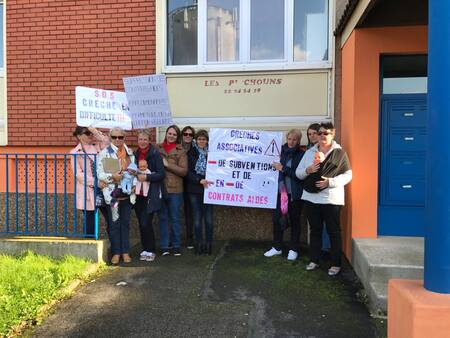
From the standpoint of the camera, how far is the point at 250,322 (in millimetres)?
3826

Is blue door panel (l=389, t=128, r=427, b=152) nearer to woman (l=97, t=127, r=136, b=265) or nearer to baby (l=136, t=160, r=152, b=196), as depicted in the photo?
baby (l=136, t=160, r=152, b=196)

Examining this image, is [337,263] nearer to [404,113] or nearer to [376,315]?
[376,315]

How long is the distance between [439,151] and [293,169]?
3054mm

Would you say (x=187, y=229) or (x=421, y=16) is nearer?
(x=421, y=16)

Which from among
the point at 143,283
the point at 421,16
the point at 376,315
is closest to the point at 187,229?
the point at 143,283

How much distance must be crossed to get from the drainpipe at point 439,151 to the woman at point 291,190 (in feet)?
9.48

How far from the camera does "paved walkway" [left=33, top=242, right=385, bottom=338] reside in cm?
370

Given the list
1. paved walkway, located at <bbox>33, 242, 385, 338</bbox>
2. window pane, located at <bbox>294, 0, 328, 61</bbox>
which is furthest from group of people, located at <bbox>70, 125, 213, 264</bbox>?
window pane, located at <bbox>294, 0, 328, 61</bbox>

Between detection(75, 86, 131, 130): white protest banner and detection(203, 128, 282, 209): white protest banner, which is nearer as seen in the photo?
detection(75, 86, 131, 130): white protest banner

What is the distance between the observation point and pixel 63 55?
677 cm

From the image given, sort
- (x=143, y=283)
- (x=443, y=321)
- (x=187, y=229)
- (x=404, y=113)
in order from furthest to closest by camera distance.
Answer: (x=187, y=229) → (x=404, y=113) → (x=143, y=283) → (x=443, y=321)

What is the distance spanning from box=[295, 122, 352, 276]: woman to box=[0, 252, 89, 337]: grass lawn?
2634 millimetres

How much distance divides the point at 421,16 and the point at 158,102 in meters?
3.21

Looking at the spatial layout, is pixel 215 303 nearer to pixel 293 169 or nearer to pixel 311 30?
pixel 293 169
